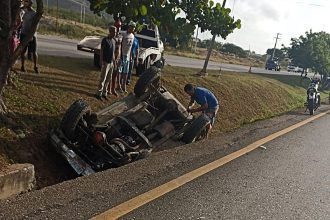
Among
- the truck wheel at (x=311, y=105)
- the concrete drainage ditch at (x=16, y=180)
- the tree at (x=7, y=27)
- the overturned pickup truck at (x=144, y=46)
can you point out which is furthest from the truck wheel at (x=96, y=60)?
the truck wheel at (x=311, y=105)

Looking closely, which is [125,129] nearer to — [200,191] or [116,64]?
[200,191]

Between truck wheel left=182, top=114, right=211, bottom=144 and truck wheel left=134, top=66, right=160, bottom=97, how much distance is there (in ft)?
3.51

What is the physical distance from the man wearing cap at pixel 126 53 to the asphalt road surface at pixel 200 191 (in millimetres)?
3373

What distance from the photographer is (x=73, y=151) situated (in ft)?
20.2

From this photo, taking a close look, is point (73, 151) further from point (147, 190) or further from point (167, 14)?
point (167, 14)

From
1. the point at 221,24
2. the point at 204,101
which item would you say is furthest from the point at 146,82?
the point at 221,24

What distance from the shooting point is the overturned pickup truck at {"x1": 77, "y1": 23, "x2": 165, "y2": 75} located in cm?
1248

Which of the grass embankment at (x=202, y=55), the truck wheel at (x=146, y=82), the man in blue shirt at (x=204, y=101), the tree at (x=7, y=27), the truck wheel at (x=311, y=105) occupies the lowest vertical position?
the grass embankment at (x=202, y=55)

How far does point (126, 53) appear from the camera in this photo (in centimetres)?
1040

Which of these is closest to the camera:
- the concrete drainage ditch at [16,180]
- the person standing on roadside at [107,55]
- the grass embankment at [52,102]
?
the concrete drainage ditch at [16,180]

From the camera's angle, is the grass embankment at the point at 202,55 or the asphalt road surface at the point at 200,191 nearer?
the asphalt road surface at the point at 200,191

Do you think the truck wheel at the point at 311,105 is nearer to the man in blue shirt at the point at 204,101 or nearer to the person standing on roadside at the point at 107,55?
the man in blue shirt at the point at 204,101

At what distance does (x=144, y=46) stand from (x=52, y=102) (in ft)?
24.6

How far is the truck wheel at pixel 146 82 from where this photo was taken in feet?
27.2
